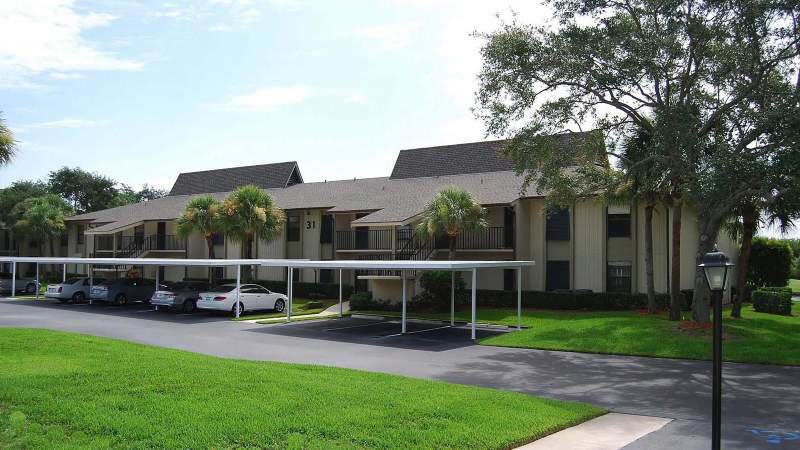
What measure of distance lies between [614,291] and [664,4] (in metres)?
14.5

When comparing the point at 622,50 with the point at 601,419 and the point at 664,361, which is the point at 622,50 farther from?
the point at 601,419

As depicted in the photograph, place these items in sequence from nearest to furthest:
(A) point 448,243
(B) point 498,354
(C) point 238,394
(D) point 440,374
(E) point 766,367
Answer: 1. (C) point 238,394
2. (D) point 440,374
3. (E) point 766,367
4. (B) point 498,354
5. (A) point 448,243

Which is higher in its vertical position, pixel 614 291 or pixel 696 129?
pixel 696 129

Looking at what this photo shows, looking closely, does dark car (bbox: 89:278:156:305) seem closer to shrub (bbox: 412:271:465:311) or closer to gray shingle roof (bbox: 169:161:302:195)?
shrub (bbox: 412:271:465:311)

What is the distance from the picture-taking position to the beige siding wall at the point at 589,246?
95.7 ft

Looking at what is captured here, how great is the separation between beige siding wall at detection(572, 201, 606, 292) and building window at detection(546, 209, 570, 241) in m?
0.45

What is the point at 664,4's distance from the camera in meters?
18.0

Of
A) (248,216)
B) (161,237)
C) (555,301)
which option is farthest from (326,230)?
(555,301)

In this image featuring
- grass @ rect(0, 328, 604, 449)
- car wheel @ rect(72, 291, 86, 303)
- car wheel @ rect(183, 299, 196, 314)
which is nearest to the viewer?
grass @ rect(0, 328, 604, 449)

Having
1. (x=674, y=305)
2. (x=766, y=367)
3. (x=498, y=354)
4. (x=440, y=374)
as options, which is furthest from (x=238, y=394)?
(x=674, y=305)

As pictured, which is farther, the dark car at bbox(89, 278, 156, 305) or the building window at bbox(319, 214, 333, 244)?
the building window at bbox(319, 214, 333, 244)

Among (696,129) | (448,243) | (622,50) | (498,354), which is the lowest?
(498,354)

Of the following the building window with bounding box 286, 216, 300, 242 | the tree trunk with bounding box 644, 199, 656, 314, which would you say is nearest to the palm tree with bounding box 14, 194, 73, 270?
the building window with bounding box 286, 216, 300, 242

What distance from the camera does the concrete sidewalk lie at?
8.50 meters
